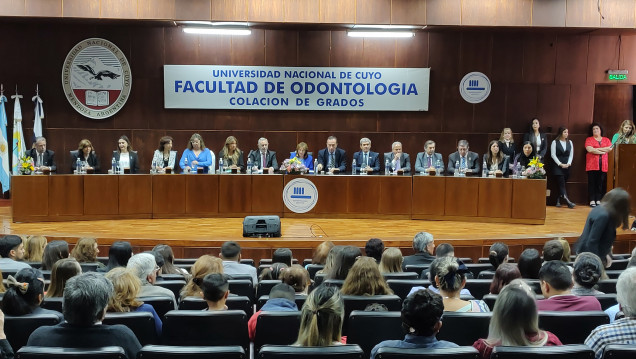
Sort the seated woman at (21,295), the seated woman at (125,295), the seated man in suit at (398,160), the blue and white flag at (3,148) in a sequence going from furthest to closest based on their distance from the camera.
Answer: the blue and white flag at (3,148) < the seated man in suit at (398,160) < the seated woman at (125,295) < the seated woman at (21,295)

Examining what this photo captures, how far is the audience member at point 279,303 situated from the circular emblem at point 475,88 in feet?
29.8

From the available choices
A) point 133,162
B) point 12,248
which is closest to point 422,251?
point 12,248

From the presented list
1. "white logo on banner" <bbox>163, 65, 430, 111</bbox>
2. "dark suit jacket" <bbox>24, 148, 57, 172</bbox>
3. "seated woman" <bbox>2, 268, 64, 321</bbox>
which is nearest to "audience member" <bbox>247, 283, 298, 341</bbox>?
"seated woman" <bbox>2, 268, 64, 321</bbox>

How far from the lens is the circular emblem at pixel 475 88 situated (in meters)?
12.5

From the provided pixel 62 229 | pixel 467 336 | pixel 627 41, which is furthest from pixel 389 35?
pixel 467 336

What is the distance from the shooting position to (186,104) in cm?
1222

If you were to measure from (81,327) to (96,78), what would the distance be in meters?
9.76

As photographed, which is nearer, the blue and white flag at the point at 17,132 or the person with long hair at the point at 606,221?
the person with long hair at the point at 606,221

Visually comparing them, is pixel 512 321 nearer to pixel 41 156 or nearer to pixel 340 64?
pixel 41 156

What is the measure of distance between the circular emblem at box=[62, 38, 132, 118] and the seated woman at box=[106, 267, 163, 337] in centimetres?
881

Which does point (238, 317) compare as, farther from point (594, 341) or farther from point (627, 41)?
point (627, 41)

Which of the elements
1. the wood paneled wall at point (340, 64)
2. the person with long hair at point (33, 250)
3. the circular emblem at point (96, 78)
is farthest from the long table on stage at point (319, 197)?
the person with long hair at point (33, 250)

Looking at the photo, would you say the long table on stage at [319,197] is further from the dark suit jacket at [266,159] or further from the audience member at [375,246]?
the audience member at [375,246]

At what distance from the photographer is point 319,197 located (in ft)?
33.8
